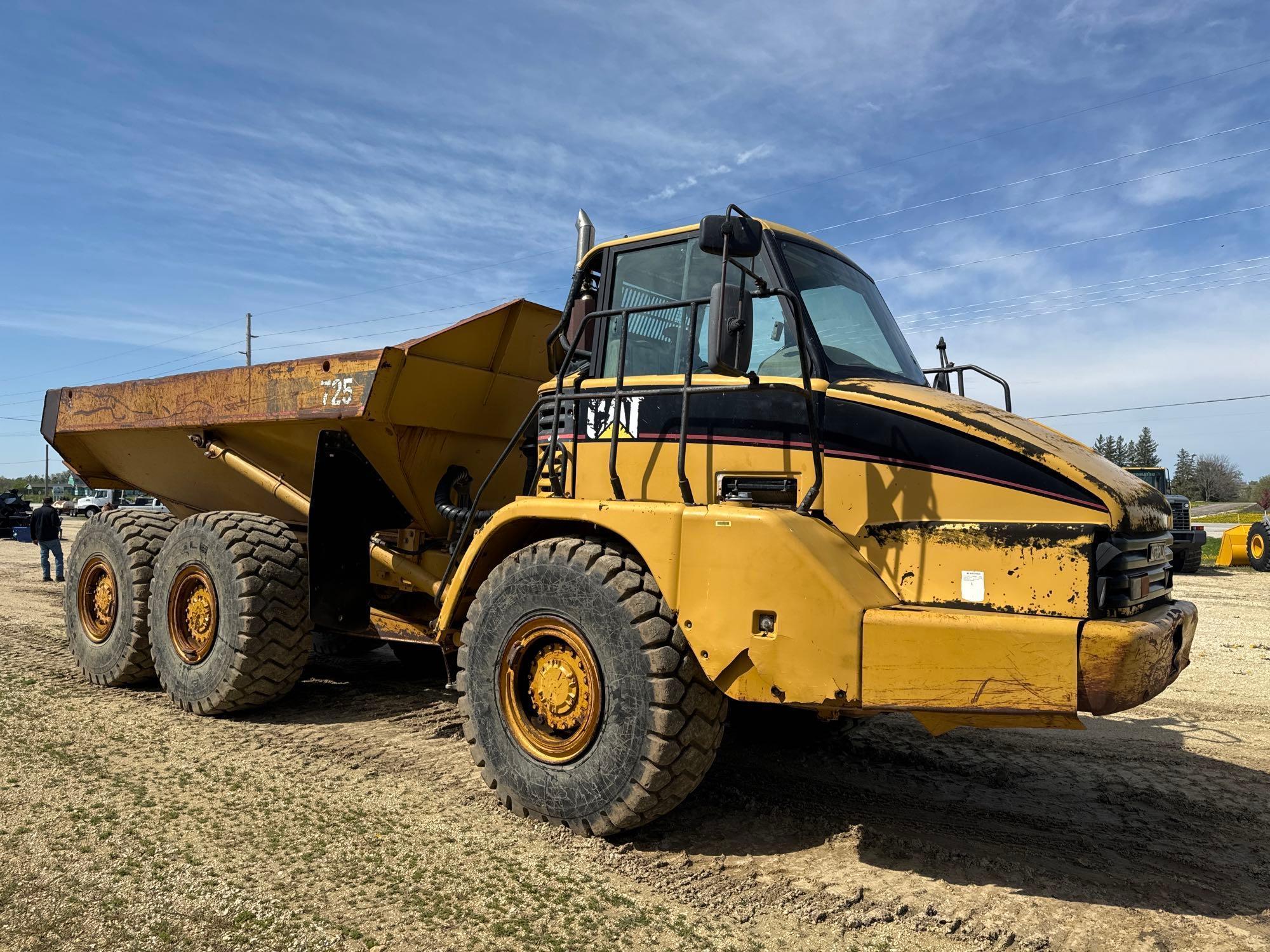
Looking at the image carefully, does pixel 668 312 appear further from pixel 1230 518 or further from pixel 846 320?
pixel 1230 518

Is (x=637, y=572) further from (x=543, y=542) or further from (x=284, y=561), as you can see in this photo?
(x=284, y=561)

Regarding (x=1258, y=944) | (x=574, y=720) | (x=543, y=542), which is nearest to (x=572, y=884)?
(x=574, y=720)

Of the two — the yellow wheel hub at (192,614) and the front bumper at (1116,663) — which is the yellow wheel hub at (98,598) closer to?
the yellow wheel hub at (192,614)

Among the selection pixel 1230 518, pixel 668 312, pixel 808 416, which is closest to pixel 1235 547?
pixel 668 312

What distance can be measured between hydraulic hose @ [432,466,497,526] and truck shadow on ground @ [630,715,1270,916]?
2202 mm

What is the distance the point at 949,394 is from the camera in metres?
4.11

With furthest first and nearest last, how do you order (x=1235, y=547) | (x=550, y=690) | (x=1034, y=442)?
(x=1235, y=547) < (x=550, y=690) < (x=1034, y=442)

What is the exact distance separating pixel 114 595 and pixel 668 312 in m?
5.01

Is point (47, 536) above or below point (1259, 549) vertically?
below

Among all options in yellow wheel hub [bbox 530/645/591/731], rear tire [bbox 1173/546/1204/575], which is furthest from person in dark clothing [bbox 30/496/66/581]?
rear tire [bbox 1173/546/1204/575]

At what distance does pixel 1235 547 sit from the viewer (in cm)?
2125

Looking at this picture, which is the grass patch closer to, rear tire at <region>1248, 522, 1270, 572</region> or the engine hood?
rear tire at <region>1248, 522, 1270, 572</region>

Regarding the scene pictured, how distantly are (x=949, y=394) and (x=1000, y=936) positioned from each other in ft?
7.47

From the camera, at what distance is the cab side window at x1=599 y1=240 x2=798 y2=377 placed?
4.02 meters
